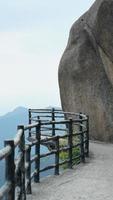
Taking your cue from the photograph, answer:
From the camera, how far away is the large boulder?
75.0 ft

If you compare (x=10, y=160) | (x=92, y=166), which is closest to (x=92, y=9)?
(x=92, y=166)

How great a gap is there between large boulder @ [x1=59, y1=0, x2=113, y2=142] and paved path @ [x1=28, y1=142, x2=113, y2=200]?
8483 millimetres

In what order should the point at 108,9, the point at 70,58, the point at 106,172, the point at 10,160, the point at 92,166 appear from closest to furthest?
the point at 10,160, the point at 106,172, the point at 92,166, the point at 108,9, the point at 70,58

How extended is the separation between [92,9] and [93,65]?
3.02 metres

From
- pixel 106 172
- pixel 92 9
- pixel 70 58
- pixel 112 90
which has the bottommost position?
pixel 106 172

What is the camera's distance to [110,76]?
2400 cm

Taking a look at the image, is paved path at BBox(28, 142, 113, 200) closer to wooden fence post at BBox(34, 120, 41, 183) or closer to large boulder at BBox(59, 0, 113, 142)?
wooden fence post at BBox(34, 120, 41, 183)

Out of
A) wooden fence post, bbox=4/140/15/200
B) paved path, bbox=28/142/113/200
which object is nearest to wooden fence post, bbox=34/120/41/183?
paved path, bbox=28/142/113/200

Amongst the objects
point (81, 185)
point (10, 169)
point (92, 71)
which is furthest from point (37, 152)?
Answer: point (92, 71)

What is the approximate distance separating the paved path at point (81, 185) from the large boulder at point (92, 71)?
8483 mm

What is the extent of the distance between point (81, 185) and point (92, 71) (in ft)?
48.7

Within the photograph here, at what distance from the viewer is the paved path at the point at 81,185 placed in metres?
10.5

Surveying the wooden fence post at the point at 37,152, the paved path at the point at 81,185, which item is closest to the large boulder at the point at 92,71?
the paved path at the point at 81,185

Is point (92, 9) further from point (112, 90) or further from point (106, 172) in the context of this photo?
point (106, 172)
